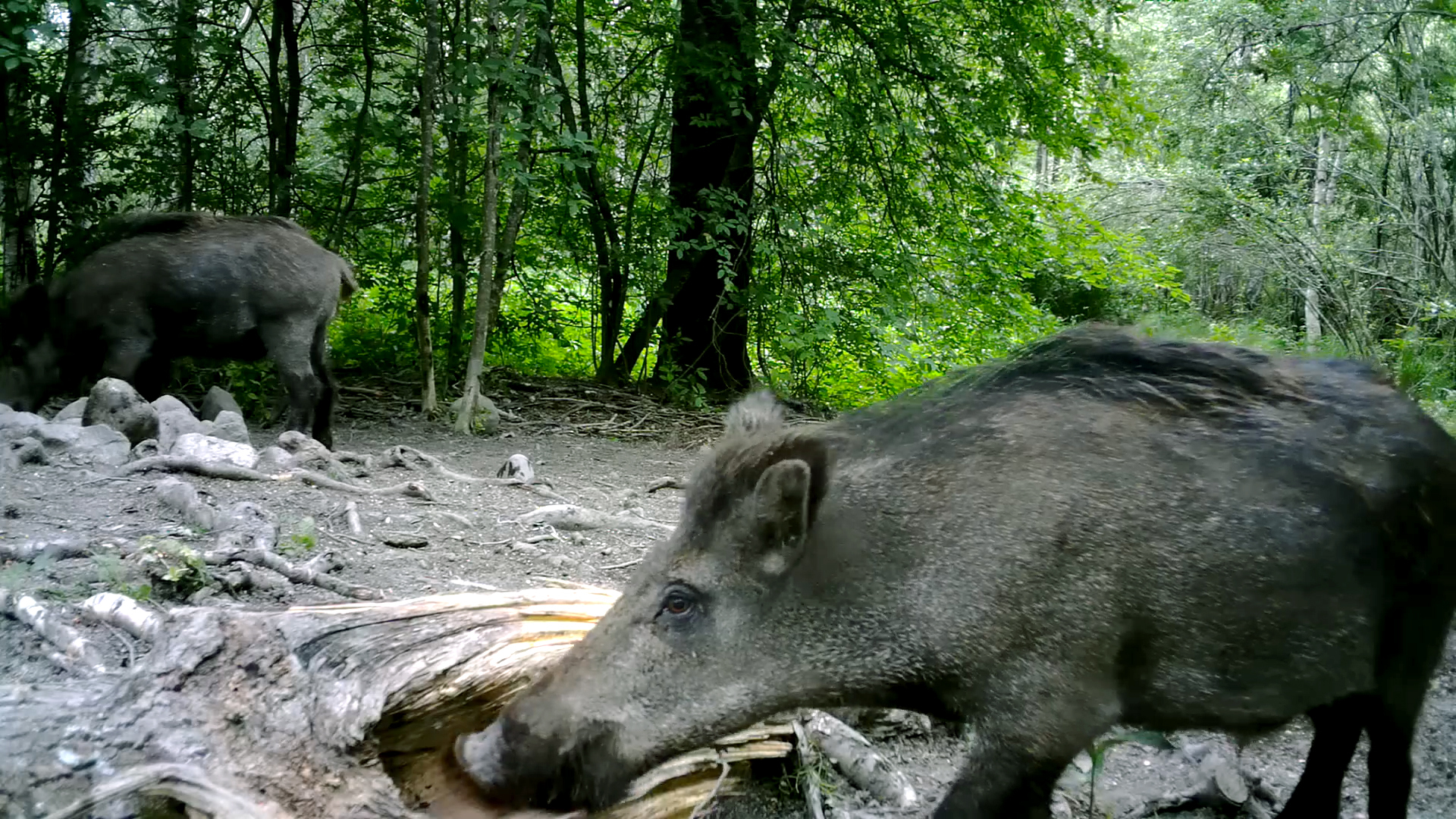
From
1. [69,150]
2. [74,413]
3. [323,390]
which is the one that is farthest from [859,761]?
[69,150]

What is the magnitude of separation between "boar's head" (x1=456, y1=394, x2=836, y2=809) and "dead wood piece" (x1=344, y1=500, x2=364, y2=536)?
2.44m

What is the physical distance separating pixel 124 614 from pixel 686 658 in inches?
Result: 56.5

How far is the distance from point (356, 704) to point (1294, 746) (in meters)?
3.56

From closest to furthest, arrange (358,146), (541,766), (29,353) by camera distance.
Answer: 1. (541,766)
2. (29,353)
3. (358,146)

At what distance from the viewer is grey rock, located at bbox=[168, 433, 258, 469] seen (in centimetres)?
557

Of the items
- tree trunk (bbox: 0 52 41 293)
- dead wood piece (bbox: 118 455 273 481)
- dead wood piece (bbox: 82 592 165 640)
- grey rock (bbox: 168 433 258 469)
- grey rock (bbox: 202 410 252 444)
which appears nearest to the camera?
dead wood piece (bbox: 82 592 165 640)

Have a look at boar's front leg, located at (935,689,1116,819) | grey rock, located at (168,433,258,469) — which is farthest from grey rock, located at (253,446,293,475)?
boar's front leg, located at (935,689,1116,819)

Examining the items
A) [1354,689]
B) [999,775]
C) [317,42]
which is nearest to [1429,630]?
[1354,689]

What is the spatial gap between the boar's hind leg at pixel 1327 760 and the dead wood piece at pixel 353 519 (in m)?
3.63

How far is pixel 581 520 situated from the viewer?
18.6 ft

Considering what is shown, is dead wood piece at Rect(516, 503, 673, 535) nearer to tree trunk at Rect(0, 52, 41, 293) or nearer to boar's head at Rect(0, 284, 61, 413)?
boar's head at Rect(0, 284, 61, 413)

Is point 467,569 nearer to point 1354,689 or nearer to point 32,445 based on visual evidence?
point 32,445

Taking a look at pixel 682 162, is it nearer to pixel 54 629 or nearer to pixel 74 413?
pixel 74 413

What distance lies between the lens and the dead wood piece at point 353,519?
489 centimetres
